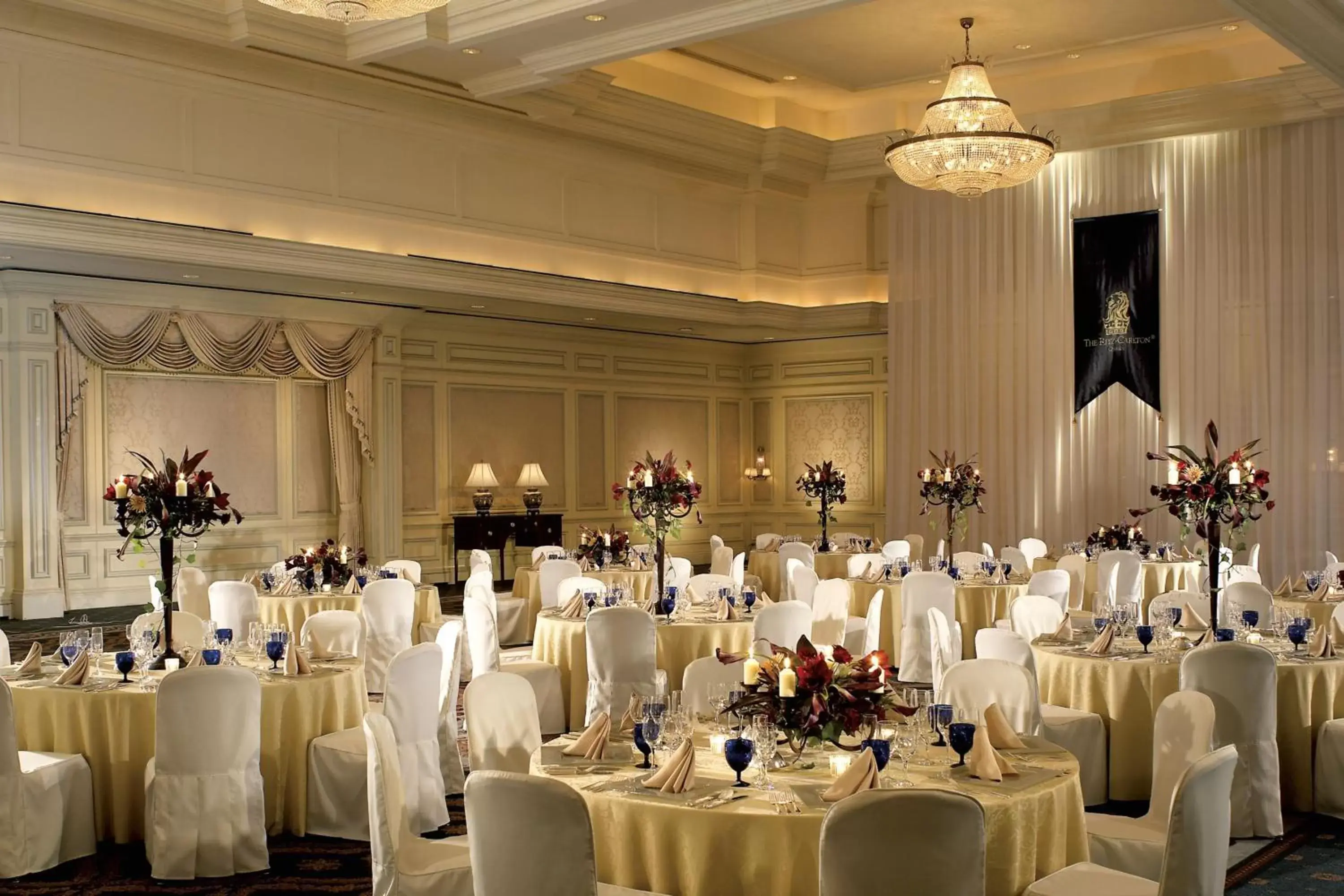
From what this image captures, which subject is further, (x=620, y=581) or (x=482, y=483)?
(x=482, y=483)

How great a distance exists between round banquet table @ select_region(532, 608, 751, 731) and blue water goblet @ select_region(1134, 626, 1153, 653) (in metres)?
Result: 2.18

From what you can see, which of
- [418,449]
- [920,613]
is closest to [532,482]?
[418,449]

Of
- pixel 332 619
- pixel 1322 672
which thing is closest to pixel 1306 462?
pixel 1322 672

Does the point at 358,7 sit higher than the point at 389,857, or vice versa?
the point at 358,7

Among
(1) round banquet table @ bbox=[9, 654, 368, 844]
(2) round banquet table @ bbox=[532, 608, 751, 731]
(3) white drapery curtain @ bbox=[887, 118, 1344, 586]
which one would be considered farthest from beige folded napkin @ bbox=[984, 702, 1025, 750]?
(3) white drapery curtain @ bbox=[887, 118, 1344, 586]

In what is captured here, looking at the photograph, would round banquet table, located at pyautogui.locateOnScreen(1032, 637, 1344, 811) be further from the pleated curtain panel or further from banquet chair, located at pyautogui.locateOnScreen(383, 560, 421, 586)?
the pleated curtain panel

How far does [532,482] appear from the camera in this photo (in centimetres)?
1483

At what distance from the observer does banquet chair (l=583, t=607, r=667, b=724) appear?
6730 millimetres

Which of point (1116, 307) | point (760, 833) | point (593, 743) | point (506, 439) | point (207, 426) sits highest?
point (1116, 307)

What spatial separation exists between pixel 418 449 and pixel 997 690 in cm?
1048

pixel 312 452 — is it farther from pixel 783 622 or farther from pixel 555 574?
pixel 783 622

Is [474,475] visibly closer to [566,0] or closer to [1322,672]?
[566,0]

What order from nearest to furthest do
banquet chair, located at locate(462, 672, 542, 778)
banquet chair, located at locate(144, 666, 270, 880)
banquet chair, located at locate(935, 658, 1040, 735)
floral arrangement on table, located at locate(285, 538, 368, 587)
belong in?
banquet chair, located at locate(462, 672, 542, 778) < banquet chair, located at locate(935, 658, 1040, 735) < banquet chair, located at locate(144, 666, 270, 880) < floral arrangement on table, located at locate(285, 538, 368, 587)

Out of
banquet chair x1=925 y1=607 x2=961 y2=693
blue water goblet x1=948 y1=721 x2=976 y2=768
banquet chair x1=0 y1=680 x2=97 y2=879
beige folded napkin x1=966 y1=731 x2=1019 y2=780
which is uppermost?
blue water goblet x1=948 y1=721 x2=976 y2=768
